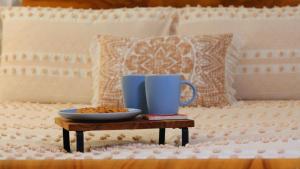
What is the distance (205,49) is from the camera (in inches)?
79.3

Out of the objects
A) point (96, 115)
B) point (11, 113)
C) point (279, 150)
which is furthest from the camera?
point (11, 113)

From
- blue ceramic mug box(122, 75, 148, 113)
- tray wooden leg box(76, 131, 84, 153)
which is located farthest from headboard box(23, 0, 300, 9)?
tray wooden leg box(76, 131, 84, 153)

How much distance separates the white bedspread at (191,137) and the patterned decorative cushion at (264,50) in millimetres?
179

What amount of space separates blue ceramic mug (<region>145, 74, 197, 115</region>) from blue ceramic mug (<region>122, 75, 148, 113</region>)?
0.04 meters

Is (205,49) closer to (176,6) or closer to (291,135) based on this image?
(176,6)

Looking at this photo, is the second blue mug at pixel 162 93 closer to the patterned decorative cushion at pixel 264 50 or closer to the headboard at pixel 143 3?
the patterned decorative cushion at pixel 264 50

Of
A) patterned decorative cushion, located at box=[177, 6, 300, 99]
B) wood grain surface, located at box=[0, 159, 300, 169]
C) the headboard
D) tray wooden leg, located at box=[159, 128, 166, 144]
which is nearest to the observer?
wood grain surface, located at box=[0, 159, 300, 169]

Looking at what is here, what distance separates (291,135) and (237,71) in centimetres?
81

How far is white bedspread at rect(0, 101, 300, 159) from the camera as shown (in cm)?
109

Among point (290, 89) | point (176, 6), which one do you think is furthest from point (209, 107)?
point (176, 6)

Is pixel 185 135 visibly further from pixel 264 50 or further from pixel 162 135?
pixel 264 50

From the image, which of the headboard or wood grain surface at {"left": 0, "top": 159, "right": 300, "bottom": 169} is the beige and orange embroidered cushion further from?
wood grain surface at {"left": 0, "top": 159, "right": 300, "bottom": 169}

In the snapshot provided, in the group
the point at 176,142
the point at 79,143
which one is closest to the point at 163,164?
the point at 79,143

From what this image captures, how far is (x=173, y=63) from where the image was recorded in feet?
6.54
